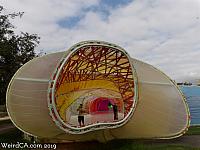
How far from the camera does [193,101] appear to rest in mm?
27156

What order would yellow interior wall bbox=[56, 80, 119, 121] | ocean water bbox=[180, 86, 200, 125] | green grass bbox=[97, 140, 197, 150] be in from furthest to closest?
ocean water bbox=[180, 86, 200, 125]
yellow interior wall bbox=[56, 80, 119, 121]
green grass bbox=[97, 140, 197, 150]

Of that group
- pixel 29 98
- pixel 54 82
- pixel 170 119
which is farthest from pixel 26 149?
pixel 170 119

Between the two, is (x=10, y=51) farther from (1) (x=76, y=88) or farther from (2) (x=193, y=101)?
(2) (x=193, y=101)

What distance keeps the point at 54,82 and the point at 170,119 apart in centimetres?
733

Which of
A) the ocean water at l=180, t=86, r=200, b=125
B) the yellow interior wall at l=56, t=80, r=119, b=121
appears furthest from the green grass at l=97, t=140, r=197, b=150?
the ocean water at l=180, t=86, r=200, b=125

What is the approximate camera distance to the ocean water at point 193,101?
25163mm

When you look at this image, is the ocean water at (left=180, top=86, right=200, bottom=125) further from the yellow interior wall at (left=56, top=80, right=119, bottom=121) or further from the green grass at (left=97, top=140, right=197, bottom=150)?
the green grass at (left=97, top=140, right=197, bottom=150)

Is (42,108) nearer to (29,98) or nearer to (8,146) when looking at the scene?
(29,98)

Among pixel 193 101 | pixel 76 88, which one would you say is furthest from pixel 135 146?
pixel 193 101

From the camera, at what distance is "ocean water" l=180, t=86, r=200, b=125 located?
25163 mm

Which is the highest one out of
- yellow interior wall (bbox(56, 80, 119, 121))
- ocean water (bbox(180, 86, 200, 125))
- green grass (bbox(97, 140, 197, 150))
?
yellow interior wall (bbox(56, 80, 119, 121))

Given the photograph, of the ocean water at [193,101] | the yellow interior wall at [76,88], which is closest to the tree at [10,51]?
the yellow interior wall at [76,88]

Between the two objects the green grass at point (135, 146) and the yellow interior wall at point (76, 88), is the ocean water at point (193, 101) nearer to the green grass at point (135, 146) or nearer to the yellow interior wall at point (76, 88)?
the yellow interior wall at point (76, 88)

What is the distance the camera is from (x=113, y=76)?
70.4 ft
